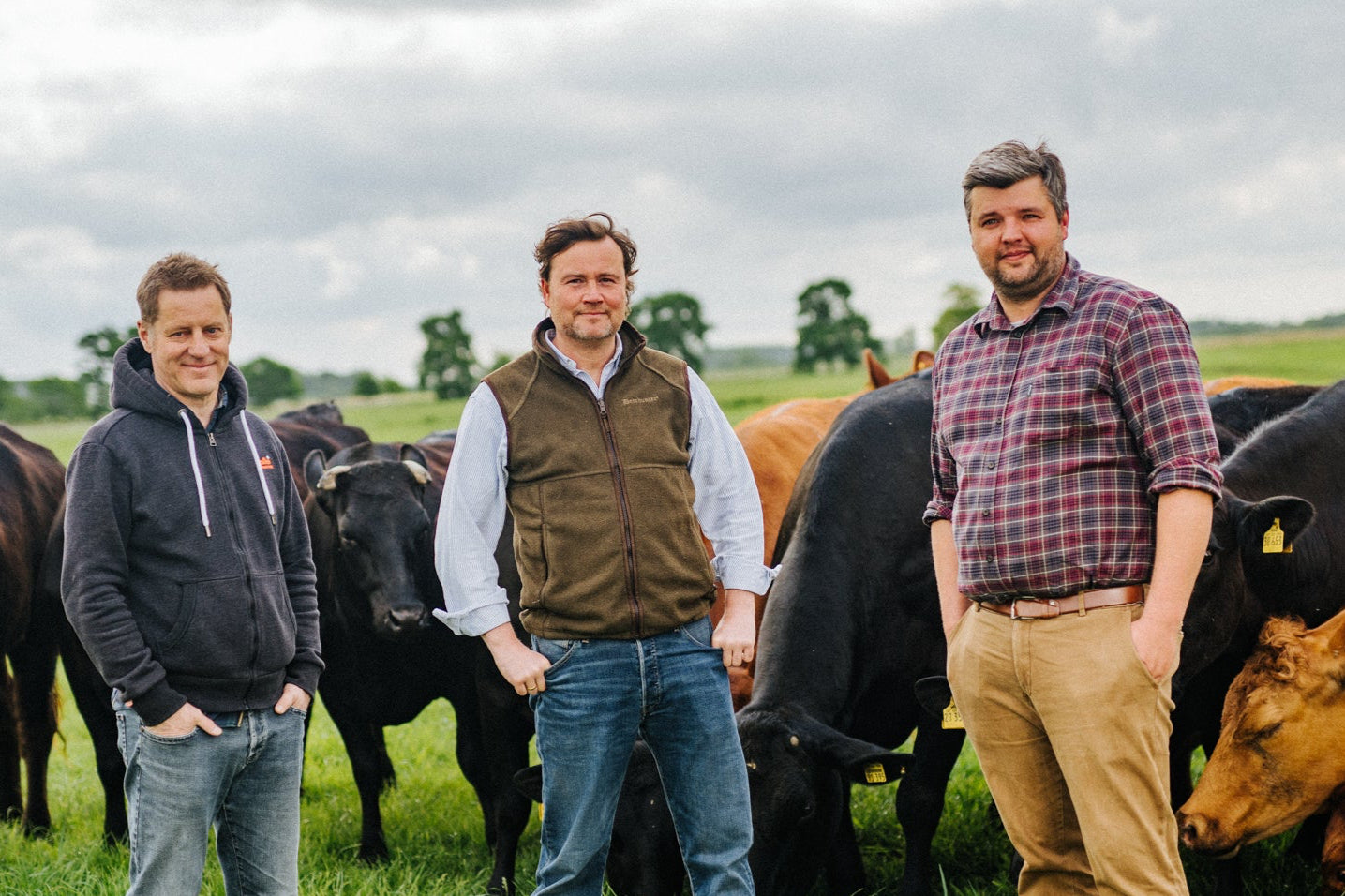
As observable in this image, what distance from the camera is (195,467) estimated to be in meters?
3.53

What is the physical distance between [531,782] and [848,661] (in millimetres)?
1355

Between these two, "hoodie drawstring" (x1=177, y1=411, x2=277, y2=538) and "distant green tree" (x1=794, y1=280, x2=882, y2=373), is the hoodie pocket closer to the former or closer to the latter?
"hoodie drawstring" (x1=177, y1=411, x2=277, y2=538)

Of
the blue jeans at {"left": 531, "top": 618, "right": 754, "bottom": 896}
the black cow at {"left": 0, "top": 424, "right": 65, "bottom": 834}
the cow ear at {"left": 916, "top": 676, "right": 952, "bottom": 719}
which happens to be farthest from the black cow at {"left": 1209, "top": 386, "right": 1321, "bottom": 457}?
the black cow at {"left": 0, "top": 424, "right": 65, "bottom": 834}

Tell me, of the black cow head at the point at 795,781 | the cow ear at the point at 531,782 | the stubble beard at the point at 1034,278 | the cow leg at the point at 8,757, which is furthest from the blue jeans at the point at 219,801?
the cow leg at the point at 8,757

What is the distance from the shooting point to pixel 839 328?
9006 cm

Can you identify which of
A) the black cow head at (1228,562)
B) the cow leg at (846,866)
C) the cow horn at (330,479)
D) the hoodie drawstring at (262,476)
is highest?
the hoodie drawstring at (262,476)

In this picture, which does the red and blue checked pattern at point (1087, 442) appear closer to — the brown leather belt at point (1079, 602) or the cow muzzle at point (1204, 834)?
the brown leather belt at point (1079, 602)

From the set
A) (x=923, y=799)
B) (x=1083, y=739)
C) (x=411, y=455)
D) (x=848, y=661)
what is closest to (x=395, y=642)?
(x=411, y=455)

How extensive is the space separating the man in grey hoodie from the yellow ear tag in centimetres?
325

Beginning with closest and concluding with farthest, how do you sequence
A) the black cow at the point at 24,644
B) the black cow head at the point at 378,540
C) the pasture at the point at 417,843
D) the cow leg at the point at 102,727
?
the pasture at the point at 417,843, the black cow head at the point at 378,540, the cow leg at the point at 102,727, the black cow at the point at 24,644

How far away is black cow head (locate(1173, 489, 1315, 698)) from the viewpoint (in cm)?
432

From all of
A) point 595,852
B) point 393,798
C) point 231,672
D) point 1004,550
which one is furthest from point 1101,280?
point 393,798

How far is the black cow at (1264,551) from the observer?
14.4 ft

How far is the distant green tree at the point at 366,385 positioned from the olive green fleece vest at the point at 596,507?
87378 mm
